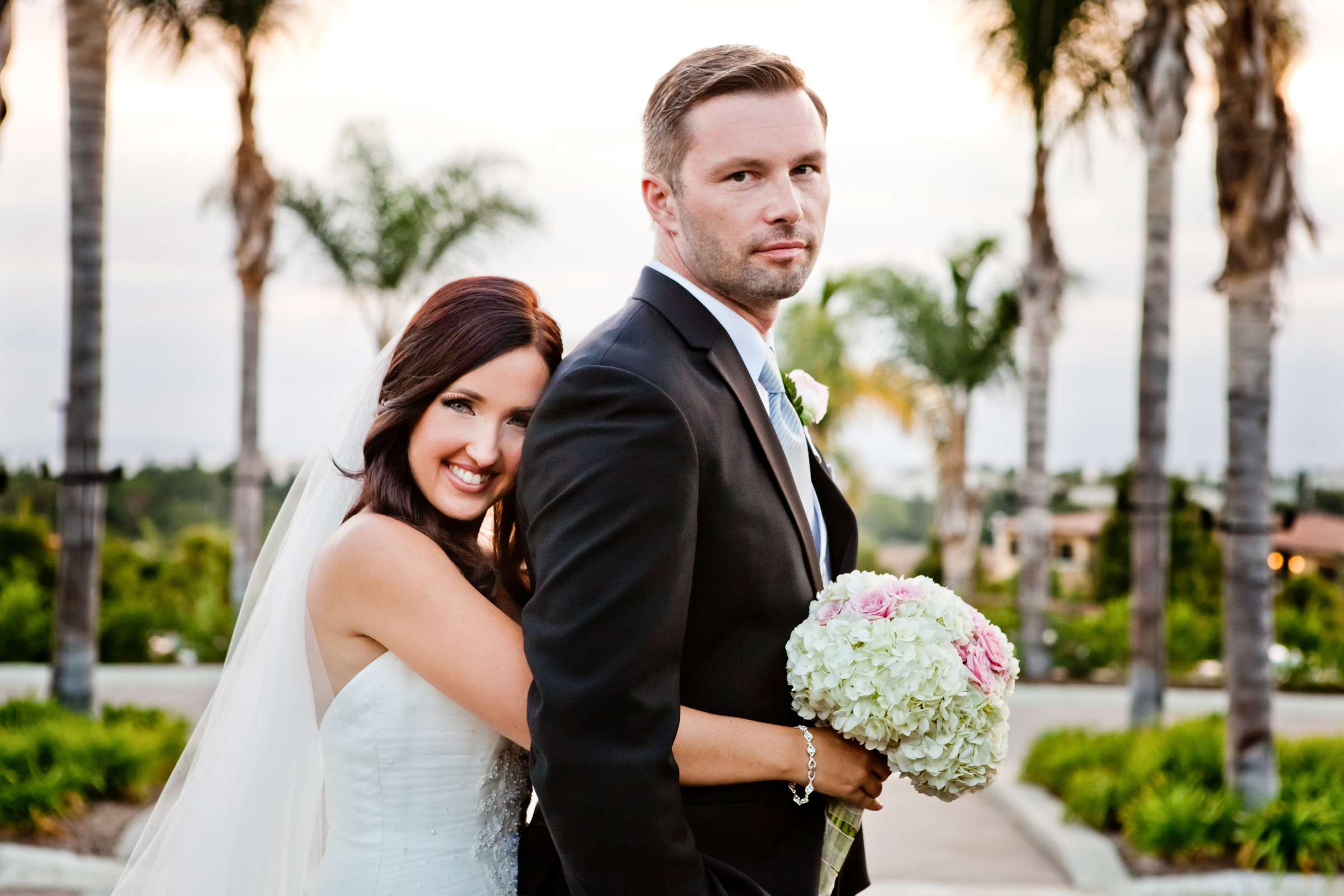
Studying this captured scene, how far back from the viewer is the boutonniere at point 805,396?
2906mm

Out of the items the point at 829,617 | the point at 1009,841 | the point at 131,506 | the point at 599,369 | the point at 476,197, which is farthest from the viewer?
the point at 131,506

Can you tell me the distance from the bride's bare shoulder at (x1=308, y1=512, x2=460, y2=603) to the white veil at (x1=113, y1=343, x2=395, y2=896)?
254 millimetres

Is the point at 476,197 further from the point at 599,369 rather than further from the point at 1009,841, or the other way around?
the point at 599,369

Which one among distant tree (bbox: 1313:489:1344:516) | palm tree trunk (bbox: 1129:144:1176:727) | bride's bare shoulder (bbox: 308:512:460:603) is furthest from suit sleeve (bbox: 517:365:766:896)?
distant tree (bbox: 1313:489:1344:516)

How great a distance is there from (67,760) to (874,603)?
730 centimetres

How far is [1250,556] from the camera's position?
7449 millimetres

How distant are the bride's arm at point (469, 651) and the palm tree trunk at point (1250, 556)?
5.76 m

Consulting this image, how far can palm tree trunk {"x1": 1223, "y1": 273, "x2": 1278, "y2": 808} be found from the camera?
7.42 m

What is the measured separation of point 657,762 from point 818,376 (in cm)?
2143

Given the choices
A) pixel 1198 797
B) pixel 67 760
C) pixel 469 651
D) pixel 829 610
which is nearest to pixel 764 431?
pixel 829 610

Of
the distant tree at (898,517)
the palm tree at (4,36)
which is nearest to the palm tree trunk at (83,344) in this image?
the palm tree at (4,36)

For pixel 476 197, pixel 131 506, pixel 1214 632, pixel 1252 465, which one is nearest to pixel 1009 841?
pixel 1252 465

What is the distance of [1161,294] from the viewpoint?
10.9 m

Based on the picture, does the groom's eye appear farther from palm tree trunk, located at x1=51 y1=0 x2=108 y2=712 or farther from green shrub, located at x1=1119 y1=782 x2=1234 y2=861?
palm tree trunk, located at x1=51 y1=0 x2=108 y2=712
